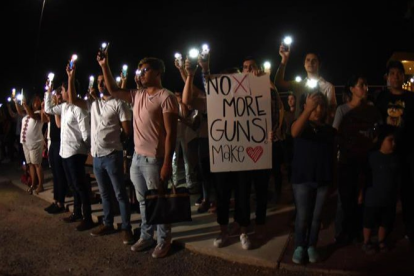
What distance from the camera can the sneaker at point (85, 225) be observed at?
5.70 metres

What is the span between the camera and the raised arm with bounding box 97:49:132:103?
4445 mm

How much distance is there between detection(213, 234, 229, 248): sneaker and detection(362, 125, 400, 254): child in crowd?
1581 millimetres

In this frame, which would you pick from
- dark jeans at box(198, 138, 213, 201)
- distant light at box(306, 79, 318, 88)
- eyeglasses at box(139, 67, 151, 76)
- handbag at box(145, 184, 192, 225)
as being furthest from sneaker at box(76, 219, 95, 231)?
distant light at box(306, 79, 318, 88)

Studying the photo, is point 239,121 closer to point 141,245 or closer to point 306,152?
point 306,152

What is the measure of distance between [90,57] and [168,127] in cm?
4000

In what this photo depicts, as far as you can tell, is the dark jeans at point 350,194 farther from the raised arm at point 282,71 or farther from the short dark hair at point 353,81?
the raised arm at point 282,71

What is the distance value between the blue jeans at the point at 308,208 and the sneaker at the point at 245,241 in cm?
59

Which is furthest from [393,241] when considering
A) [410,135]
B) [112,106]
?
[112,106]

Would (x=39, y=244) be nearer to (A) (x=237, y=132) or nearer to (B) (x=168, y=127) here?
(B) (x=168, y=127)

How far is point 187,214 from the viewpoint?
4.25 meters

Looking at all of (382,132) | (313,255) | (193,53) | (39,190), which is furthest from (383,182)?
(39,190)

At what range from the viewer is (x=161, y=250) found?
4.62m

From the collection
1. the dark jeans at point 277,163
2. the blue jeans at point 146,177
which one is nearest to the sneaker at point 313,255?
the dark jeans at point 277,163

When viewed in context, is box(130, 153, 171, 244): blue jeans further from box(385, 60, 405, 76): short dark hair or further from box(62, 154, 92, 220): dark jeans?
box(385, 60, 405, 76): short dark hair
